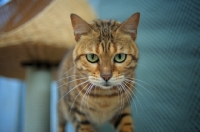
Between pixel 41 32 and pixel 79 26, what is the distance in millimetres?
296

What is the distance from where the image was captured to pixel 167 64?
1.08m

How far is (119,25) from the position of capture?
0.85 metres

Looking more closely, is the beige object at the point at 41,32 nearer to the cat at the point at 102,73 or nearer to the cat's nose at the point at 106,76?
the cat at the point at 102,73

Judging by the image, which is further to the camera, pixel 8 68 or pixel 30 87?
pixel 8 68

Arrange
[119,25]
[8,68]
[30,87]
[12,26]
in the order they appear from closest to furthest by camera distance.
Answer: [119,25] < [12,26] < [30,87] < [8,68]

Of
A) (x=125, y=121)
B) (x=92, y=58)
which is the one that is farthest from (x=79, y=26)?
(x=125, y=121)

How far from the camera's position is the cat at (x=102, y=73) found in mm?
793

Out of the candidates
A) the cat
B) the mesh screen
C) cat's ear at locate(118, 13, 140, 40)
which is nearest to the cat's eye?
the cat

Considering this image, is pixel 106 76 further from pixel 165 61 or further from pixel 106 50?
pixel 165 61

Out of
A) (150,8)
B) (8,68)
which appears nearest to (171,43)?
(150,8)

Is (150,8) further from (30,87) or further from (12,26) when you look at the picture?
(30,87)

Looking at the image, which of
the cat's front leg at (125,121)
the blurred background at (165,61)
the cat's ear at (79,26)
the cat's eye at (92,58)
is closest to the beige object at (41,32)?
the blurred background at (165,61)

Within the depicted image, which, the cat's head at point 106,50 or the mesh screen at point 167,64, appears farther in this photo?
the mesh screen at point 167,64

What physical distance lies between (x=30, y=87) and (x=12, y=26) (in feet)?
1.20
